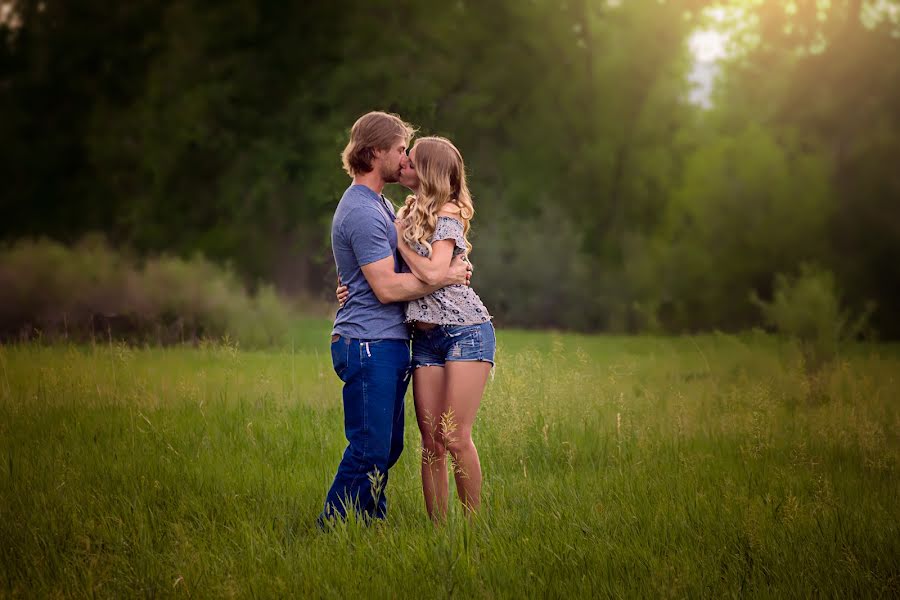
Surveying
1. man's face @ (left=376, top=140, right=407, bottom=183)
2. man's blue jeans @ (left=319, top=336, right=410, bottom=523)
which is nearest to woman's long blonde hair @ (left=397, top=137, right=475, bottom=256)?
man's face @ (left=376, top=140, right=407, bottom=183)

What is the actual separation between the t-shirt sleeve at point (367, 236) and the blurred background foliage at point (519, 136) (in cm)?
1583

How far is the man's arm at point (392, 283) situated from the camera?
4.71 metres

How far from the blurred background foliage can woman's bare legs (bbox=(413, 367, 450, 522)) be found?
15830 millimetres

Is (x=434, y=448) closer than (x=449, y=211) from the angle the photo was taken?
No

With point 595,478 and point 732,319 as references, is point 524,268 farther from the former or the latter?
point 595,478

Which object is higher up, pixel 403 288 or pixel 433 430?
pixel 403 288

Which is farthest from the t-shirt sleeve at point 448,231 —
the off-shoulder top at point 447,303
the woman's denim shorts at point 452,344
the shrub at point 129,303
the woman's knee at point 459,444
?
the shrub at point 129,303

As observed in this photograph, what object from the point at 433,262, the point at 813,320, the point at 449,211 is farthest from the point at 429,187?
the point at 813,320

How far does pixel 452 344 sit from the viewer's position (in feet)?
16.0

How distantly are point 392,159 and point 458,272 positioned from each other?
0.72m

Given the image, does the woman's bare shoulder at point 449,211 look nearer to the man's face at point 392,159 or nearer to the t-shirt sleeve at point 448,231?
the t-shirt sleeve at point 448,231

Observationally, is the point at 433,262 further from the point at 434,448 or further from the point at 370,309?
the point at 434,448

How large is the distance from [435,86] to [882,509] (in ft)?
68.6

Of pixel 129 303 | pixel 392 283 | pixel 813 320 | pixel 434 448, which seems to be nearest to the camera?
pixel 392 283
